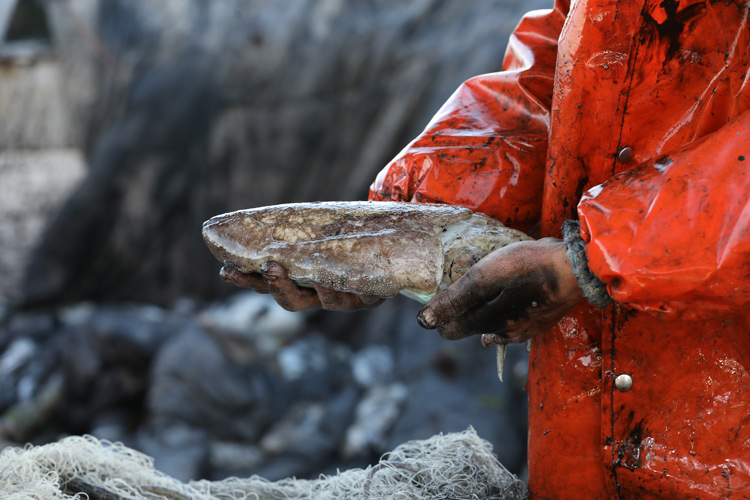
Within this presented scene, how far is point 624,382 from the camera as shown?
1199mm

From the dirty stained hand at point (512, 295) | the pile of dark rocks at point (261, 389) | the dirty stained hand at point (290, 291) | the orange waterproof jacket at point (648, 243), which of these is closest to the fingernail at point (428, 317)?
the dirty stained hand at point (512, 295)

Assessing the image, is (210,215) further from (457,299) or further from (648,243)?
(648,243)

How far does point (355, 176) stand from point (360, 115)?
61 cm

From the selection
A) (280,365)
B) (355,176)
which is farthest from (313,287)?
(355,176)

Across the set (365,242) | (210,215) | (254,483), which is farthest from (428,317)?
(210,215)

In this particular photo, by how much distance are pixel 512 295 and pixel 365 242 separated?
0.98ft

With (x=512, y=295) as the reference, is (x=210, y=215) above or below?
below

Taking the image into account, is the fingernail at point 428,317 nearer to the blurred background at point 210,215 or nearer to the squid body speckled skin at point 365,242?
the squid body speckled skin at point 365,242

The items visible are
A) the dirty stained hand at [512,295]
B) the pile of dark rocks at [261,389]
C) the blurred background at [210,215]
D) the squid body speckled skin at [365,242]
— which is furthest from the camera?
the blurred background at [210,215]

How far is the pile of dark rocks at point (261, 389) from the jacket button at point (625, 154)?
120 inches

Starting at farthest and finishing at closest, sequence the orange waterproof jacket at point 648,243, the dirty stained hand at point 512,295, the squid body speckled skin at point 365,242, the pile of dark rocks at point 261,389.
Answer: the pile of dark rocks at point 261,389 → the squid body speckled skin at point 365,242 → the dirty stained hand at point 512,295 → the orange waterproof jacket at point 648,243

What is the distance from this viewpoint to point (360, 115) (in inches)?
249

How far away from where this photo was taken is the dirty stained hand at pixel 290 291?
A: 1.32m

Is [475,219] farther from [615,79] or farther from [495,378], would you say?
[495,378]
